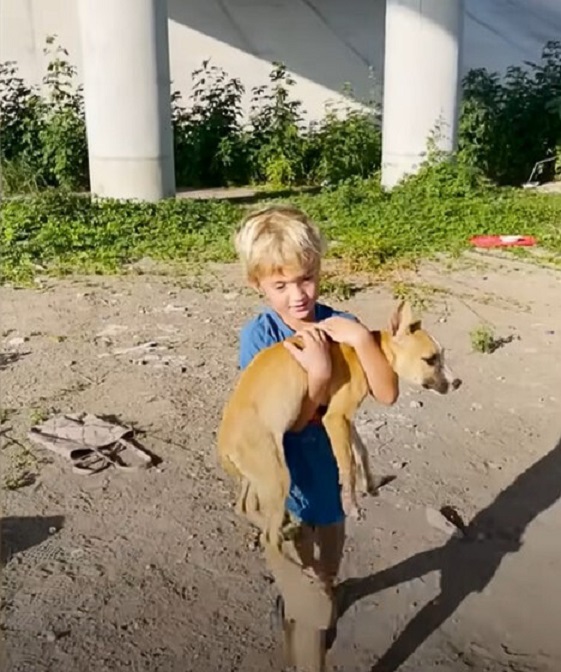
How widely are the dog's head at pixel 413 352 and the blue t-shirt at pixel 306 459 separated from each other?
16cm

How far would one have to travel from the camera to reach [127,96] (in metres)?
9.73

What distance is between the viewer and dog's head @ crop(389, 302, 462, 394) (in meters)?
2.36

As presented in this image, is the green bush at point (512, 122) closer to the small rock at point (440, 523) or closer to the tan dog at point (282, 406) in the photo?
the small rock at point (440, 523)

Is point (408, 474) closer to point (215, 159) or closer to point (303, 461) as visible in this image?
point (303, 461)

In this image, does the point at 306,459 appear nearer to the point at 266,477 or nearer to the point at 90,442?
the point at 266,477

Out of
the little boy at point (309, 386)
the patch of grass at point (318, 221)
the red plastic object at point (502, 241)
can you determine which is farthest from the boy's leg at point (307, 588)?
the red plastic object at point (502, 241)

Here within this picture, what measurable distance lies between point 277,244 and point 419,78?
8.86m

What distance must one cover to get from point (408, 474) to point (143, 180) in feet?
20.8

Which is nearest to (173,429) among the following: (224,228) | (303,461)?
(303,461)

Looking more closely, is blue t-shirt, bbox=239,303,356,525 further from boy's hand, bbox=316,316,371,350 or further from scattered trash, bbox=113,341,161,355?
scattered trash, bbox=113,341,161,355

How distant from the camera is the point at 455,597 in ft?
10.9

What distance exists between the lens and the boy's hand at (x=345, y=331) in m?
2.32

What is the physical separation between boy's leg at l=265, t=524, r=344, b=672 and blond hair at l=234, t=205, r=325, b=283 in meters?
0.68

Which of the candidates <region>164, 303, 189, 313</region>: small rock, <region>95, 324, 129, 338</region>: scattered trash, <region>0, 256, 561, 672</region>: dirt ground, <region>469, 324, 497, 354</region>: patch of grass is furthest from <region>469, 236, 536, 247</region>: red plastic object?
<region>95, 324, 129, 338</region>: scattered trash
